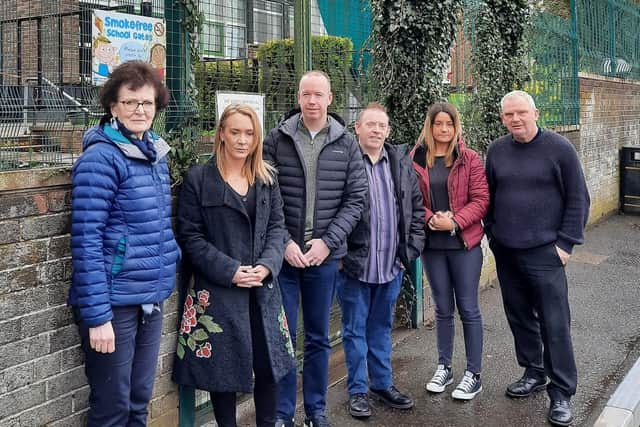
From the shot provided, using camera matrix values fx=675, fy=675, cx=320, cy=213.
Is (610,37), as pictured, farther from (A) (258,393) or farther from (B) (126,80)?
(B) (126,80)

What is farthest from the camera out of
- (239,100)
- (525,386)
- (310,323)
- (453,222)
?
(525,386)

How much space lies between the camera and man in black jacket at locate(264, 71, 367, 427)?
4.00m

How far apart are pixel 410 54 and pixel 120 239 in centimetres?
365

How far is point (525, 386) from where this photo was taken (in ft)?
15.8

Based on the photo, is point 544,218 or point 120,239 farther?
point 544,218

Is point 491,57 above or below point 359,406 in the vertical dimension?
above

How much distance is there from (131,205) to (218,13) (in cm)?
171

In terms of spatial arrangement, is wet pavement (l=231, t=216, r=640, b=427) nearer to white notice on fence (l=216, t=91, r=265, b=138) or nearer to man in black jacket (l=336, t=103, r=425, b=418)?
man in black jacket (l=336, t=103, r=425, b=418)

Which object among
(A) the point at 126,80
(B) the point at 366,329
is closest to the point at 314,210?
(B) the point at 366,329

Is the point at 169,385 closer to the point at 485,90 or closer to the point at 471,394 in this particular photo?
the point at 471,394

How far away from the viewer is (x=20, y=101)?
3053 mm

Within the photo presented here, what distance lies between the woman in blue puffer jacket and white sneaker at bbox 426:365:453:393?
7.83 feet

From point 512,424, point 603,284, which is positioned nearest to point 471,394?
point 512,424

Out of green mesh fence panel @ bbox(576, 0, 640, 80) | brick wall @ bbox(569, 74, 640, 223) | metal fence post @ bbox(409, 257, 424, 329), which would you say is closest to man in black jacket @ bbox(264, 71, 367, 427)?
metal fence post @ bbox(409, 257, 424, 329)
